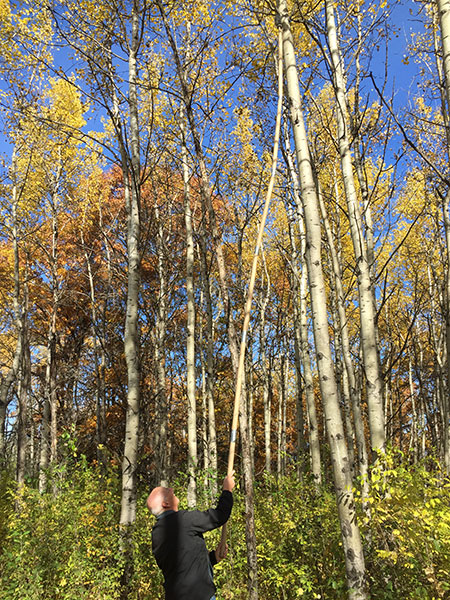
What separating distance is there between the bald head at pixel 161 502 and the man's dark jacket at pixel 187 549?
0.15 ft

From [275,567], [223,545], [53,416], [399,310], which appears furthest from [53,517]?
[399,310]

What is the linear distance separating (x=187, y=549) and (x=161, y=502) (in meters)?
0.32

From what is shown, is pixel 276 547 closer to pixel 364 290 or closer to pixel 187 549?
pixel 187 549

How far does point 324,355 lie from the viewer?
3422 mm

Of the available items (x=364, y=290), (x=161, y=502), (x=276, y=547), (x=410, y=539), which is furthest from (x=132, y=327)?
(x=410, y=539)

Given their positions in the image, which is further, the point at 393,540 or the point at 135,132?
the point at 135,132

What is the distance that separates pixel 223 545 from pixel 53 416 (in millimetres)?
10015

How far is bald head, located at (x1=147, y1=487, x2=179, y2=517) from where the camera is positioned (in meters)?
2.60

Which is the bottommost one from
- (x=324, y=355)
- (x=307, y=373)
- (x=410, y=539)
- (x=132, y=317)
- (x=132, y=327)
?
(x=410, y=539)

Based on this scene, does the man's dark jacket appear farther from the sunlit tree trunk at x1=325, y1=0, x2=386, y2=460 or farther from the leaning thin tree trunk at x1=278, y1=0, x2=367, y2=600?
the sunlit tree trunk at x1=325, y1=0, x2=386, y2=460

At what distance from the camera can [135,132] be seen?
18.9 feet

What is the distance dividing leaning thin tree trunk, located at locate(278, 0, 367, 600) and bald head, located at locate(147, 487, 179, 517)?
1336 millimetres

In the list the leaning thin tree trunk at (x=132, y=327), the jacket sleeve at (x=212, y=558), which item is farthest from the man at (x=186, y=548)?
the leaning thin tree trunk at (x=132, y=327)

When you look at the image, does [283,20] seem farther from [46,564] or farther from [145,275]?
[145,275]
